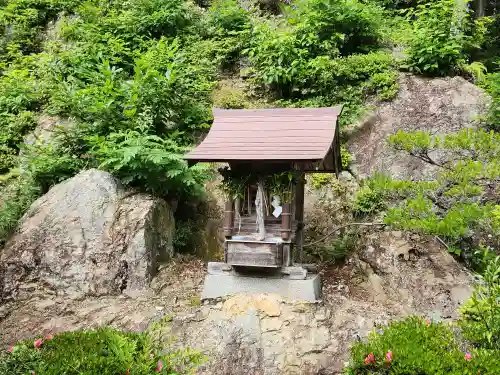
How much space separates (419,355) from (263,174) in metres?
3.81

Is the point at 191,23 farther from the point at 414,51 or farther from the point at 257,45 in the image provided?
the point at 414,51

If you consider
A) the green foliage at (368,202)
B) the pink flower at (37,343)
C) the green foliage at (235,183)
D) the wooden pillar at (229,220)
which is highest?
the green foliage at (235,183)

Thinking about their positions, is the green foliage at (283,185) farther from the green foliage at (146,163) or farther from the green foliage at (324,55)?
the green foliage at (324,55)

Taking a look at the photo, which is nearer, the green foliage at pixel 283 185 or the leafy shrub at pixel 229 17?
the green foliage at pixel 283 185

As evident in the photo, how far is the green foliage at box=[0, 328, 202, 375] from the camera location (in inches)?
145

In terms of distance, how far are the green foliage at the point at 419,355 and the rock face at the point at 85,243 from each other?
4.91m

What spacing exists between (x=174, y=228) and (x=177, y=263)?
0.88 m

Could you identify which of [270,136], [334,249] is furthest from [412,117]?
[270,136]

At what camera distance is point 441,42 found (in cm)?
1144

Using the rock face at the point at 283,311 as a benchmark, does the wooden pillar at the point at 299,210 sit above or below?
above

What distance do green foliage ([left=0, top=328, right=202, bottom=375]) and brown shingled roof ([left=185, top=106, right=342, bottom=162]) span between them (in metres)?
3.19

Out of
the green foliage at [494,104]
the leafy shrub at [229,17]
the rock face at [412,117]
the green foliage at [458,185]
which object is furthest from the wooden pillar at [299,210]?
the leafy shrub at [229,17]

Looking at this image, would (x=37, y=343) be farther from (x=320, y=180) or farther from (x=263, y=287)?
(x=320, y=180)

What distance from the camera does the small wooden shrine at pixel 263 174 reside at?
6.65 metres
